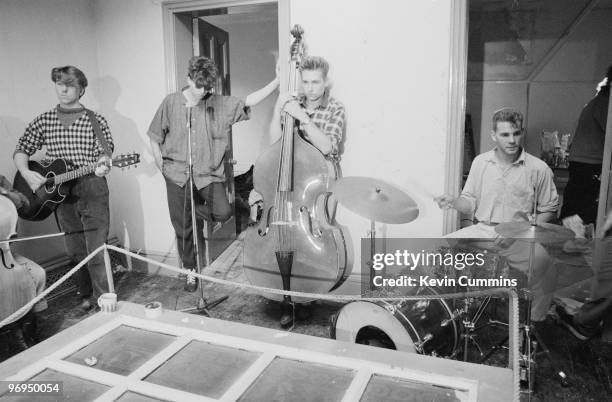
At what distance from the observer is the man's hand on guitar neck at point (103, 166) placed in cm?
310

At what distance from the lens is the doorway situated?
3.87 meters

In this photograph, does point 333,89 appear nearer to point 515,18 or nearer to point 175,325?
point 175,325

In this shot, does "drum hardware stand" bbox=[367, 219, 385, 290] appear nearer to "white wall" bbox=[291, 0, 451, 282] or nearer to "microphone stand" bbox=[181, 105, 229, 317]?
"white wall" bbox=[291, 0, 451, 282]

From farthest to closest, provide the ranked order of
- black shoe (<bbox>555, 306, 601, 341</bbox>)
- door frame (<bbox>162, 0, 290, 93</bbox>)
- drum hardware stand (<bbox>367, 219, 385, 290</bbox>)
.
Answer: door frame (<bbox>162, 0, 290, 93</bbox>), drum hardware stand (<bbox>367, 219, 385, 290</bbox>), black shoe (<bbox>555, 306, 601, 341</bbox>)

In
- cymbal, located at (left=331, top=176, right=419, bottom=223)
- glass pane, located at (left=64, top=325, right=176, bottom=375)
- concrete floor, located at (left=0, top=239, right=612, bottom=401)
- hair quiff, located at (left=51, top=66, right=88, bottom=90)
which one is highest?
hair quiff, located at (left=51, top=66, right=88, bottom=90)

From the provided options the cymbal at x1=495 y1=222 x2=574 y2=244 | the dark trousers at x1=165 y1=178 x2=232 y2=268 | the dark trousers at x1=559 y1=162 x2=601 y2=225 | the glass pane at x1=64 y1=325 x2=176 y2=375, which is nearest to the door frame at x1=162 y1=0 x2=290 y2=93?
the dark trousers at x1=165 y1=178 x2=232 y2=268

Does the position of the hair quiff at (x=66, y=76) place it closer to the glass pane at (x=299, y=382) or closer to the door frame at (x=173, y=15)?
the door frame at (x=173, y=15)

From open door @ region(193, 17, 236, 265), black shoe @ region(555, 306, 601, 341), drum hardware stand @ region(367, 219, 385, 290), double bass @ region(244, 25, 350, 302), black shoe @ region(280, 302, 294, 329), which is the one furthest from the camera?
open door @ region(193, 17, 236, 265)

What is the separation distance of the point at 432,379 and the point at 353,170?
7.08 feet

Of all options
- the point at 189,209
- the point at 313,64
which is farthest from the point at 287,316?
the point at 313,64

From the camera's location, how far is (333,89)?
10.9 ft

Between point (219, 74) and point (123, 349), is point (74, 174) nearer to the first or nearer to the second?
point (219, 74)

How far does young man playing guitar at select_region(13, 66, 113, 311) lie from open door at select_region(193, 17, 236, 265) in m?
1.03

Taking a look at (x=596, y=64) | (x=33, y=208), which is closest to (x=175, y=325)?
(x=33, y=208)
